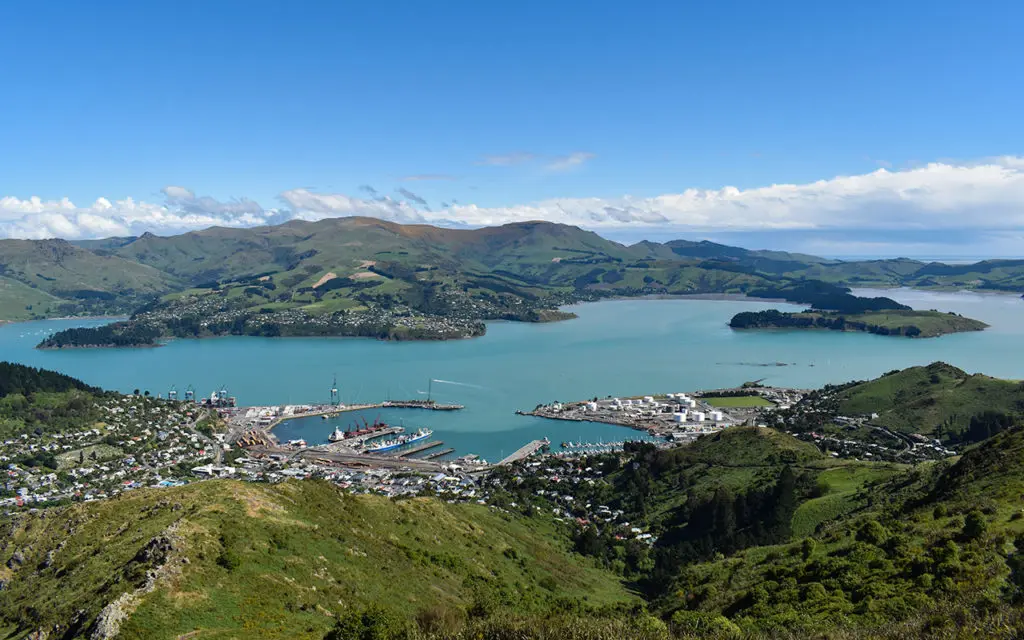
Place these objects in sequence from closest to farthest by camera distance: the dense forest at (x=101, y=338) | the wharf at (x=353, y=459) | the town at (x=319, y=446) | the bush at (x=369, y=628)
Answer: the bush at (x=369, y=628) → the town at (x=319, y=446) → the wharf at (x=353, y=459) → the dense forest at (x=101, y=338)

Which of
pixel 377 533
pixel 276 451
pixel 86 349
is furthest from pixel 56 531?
pixel 86 349

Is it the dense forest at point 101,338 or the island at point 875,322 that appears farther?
the island at point 875,322

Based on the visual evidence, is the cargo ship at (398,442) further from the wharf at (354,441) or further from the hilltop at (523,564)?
the hilltop at (523,564)

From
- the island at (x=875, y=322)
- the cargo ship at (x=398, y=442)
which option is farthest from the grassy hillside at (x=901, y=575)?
the island at (x=875, y=322)

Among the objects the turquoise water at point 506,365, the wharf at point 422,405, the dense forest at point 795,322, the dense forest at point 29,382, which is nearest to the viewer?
the dense forest at point 29,382

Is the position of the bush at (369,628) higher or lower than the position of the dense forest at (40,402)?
higher

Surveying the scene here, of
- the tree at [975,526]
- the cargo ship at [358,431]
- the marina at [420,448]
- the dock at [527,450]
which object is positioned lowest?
the marina at [420,448]

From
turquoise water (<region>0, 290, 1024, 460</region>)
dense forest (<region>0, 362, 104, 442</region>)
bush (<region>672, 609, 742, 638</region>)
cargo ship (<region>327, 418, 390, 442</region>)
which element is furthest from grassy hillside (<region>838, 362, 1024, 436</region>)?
dense forest (<region>0, 362, 104, 442</region>)
